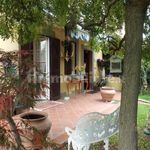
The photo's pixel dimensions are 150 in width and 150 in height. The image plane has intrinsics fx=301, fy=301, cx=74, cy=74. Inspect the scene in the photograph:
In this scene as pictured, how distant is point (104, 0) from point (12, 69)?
327 cm

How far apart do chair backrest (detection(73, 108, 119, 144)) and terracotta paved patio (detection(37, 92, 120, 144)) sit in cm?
166

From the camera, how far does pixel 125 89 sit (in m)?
4.92

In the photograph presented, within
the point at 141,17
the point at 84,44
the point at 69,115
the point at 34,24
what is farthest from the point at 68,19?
the point at 84,44

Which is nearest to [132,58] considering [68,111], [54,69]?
[68,111]

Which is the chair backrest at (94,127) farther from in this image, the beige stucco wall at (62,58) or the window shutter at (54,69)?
the window shutter at (54,69)

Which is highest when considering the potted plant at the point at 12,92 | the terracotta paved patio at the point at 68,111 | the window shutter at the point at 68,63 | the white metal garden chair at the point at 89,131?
the window shutter at the point at 68,63

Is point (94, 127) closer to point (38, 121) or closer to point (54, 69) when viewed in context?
point (38, 121)

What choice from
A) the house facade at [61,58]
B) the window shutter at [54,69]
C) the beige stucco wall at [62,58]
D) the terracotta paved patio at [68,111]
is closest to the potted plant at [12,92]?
the terracotta paved patio at [68,111]

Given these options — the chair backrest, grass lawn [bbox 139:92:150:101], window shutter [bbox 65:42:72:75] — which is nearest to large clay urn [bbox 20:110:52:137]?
the chair backrest

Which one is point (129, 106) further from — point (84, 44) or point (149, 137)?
point (84, 44)

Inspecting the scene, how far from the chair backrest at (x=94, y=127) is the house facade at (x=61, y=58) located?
570 centimetres

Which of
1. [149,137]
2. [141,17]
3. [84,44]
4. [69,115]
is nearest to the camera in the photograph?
[141,17]

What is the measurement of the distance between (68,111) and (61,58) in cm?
417

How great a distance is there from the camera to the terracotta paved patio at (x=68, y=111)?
798cm
